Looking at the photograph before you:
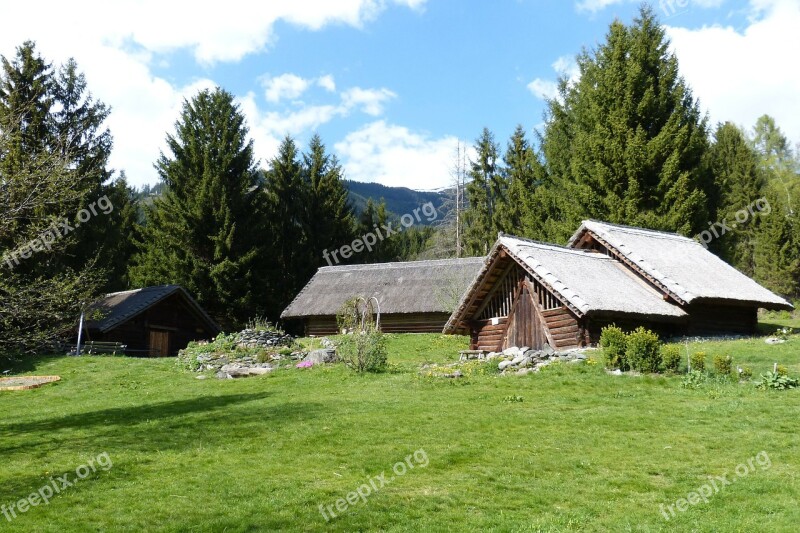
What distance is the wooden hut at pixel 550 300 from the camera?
2127 centimetres

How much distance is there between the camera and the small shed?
34594 mm

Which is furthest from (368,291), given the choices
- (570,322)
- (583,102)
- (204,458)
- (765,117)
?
(765,117)

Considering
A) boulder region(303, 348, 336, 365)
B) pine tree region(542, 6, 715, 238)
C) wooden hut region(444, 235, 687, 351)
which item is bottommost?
boulder region(303, 348, 336, 365)

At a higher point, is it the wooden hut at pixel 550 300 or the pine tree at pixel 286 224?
the pine tree at pixel 286 224

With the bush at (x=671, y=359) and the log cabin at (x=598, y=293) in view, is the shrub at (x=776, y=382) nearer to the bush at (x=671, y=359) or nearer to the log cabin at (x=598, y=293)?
the bush at (x=671, y=359)

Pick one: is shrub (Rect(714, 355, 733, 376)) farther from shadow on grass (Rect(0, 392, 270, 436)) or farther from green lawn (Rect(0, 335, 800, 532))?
shadow on grass (Rect(0, 392, 270, 436))

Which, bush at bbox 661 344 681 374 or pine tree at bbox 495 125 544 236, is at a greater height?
pine tree at bbox 495 125 544 236

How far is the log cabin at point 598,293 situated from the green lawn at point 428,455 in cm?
346

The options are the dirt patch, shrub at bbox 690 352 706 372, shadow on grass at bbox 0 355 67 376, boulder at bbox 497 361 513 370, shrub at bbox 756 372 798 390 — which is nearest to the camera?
shrub at bbox 756 372 798 390

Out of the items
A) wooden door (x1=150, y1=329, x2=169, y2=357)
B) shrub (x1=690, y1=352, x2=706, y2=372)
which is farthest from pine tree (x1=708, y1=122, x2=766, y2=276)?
wooden door (x1=150, y1=329, x2=169, y2=357)

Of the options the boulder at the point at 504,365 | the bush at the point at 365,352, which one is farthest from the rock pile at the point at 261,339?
the boulder at the point at 504,365

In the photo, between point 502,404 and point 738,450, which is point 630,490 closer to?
point 738,450

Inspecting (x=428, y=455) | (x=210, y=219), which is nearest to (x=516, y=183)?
(x=210, y=219)

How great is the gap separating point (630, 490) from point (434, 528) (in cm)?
291
